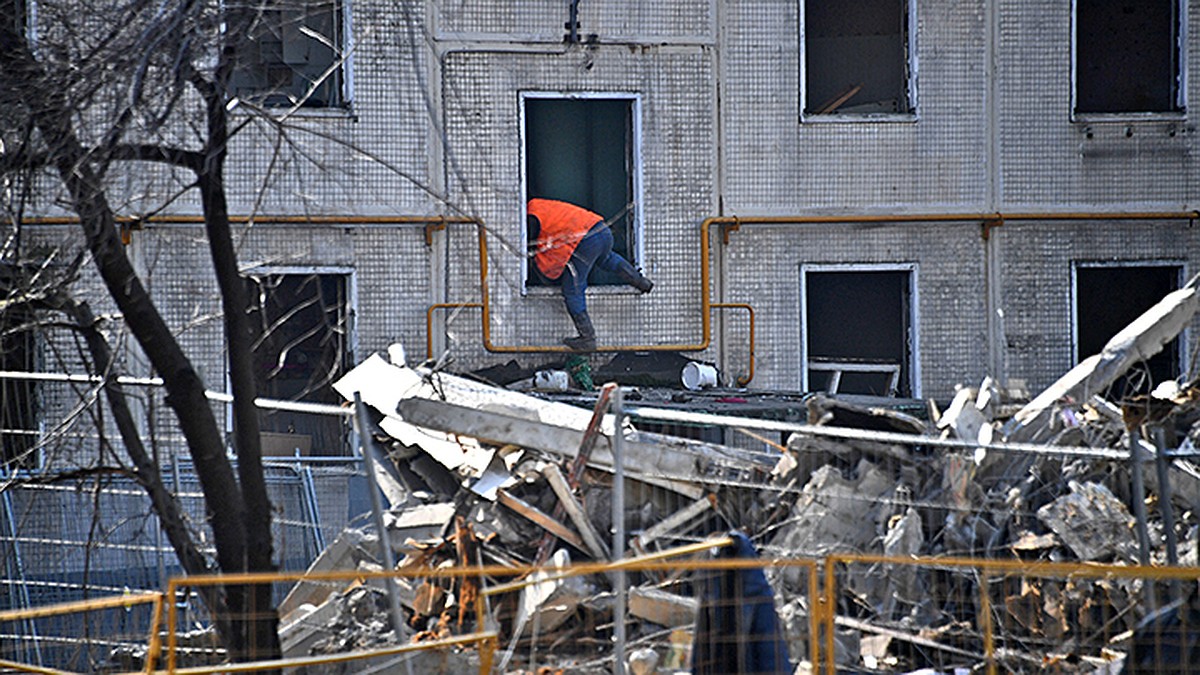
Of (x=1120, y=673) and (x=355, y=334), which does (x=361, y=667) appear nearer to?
(x=1120, y=673)

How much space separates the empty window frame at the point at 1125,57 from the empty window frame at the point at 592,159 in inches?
197

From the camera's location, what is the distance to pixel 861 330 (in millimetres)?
14320

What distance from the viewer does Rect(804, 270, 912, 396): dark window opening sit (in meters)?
14.1

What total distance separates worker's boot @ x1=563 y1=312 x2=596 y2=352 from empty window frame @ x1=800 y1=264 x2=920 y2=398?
2.40 metres

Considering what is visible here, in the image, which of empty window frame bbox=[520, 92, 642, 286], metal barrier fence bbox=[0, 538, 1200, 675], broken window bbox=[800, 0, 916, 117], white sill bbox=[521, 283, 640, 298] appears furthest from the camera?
broken window bbox=[800, 0, 916, 117]

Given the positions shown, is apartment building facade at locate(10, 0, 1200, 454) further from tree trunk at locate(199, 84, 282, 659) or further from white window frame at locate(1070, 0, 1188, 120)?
tree trunk at locate(199, 84, 282, 659)

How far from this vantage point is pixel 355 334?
1317cm

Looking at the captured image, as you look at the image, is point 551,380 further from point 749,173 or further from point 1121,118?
point 1121,118

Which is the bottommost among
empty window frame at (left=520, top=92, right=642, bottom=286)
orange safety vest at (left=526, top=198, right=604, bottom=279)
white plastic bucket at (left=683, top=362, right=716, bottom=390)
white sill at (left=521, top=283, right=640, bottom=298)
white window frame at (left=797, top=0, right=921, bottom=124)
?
white plastic bucket at (left=683, top=362, right=716, bottom=390)

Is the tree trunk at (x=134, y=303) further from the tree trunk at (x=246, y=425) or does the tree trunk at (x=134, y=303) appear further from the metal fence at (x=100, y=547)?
the metal fence at (x=100, y=547)

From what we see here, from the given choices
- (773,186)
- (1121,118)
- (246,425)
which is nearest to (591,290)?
(773,186)

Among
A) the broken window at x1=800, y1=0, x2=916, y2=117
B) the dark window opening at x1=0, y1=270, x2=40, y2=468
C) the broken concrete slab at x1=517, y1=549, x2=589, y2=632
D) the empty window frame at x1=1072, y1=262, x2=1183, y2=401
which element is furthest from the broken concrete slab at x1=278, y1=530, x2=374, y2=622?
the empty window frame at x1=1072, y1=262, x2=1183, y2=401

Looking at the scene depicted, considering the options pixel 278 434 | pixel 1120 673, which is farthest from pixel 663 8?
pixel 1120 673

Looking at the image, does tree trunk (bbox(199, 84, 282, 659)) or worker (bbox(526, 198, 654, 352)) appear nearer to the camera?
tree trunk (bbox(199, 84, 282, 659))
